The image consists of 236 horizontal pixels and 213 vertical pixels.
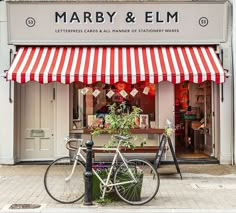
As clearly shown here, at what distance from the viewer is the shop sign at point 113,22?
12242 mm

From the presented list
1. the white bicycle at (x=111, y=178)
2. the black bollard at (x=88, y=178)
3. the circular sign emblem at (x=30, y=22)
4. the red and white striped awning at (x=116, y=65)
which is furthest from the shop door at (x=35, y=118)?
the black bollard at (x=88, y=178)

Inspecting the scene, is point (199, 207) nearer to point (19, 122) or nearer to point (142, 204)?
point (142, 204)

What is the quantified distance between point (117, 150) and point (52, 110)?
→ 210 inches

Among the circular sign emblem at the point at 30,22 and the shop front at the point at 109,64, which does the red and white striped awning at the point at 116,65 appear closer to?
the shop front at the point at 109,64

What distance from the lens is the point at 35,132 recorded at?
13.0m

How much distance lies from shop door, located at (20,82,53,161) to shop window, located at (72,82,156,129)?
748 mm

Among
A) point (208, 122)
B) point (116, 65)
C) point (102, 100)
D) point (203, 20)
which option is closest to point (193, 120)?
point (208, 122)

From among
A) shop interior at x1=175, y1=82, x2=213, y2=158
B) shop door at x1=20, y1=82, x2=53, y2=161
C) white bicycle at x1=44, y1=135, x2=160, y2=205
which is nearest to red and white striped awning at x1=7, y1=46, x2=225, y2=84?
shop door at x1=20, y1=82, x2=53, y2=161

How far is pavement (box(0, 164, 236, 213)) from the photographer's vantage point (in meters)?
7.64

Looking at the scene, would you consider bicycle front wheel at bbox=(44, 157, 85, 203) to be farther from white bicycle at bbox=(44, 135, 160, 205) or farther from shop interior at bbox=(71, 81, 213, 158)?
shop interior at bbox=(71, 81, 213, 158)

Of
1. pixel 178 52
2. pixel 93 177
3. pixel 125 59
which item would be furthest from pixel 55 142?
pixel 93 177

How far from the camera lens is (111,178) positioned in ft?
26.1

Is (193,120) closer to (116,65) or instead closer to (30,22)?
(116,65)

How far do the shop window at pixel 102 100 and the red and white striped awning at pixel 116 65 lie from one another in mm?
1151
